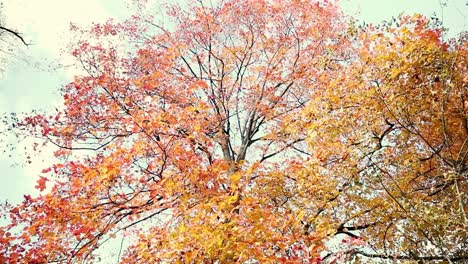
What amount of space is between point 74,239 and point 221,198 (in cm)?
305

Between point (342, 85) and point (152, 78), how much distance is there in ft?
20.7

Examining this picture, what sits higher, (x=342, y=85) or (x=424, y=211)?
(x=342, y=85)

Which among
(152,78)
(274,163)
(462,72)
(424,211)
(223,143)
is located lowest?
(424,211)

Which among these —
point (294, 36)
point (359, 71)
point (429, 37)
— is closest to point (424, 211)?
point (359, 71)

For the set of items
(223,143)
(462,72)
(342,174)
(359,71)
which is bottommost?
(342,174)

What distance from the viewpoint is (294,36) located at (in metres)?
13.9

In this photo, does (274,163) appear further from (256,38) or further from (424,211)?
(424,211)

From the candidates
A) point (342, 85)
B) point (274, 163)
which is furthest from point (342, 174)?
point (274, 163)

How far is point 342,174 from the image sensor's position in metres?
8.28

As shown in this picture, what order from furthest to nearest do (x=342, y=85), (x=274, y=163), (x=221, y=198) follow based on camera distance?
1. (x=274, y=163)
2. (x=342, y=85)
3. (x=221, y=198)

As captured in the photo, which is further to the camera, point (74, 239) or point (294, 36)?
point (294, 36)

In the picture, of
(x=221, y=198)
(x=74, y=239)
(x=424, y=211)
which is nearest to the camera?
(x=424, y=211)

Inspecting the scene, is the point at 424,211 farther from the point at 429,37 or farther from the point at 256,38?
the point at 256,38

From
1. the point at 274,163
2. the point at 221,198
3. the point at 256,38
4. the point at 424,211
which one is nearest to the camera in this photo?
the point at 424,211
